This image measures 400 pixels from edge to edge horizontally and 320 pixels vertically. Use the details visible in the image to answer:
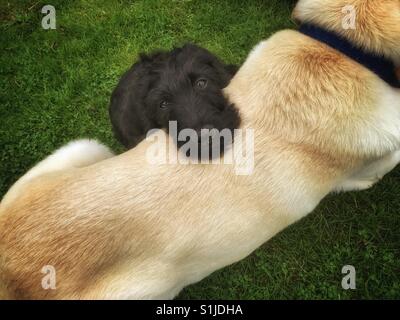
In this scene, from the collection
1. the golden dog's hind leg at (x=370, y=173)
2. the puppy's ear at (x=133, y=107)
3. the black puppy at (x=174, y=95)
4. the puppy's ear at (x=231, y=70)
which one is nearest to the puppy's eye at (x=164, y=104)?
the black puppy at (x=174, y=95)

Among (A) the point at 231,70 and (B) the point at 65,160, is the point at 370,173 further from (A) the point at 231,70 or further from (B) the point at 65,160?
(B) the point at 65,160

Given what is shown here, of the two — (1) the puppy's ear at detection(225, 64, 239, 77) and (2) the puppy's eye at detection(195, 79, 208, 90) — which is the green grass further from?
(2) the puppy's eye at detection(195, 79, 208, 90)

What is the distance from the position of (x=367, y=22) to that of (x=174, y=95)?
130 centimetres

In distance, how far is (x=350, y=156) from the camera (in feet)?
8.77

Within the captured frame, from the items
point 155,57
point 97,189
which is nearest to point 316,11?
point 155,57

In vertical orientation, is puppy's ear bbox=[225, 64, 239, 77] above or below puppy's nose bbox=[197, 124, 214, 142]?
above

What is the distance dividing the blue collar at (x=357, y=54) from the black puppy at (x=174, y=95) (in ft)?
2.25

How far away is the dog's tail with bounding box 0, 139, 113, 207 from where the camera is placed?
116 inches

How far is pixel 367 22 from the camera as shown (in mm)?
2393

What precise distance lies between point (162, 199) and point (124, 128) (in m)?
1.21

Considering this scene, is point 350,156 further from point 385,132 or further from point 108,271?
point 108,271

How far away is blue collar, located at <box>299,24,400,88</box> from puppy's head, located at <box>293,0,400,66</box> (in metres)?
0.03

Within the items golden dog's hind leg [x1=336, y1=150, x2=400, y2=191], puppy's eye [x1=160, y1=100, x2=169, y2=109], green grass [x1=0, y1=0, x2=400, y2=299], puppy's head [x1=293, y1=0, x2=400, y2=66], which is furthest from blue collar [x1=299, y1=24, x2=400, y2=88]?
green grass [x1=0, y1=0, x2=400, y2=299]

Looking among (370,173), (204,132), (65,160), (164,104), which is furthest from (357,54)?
(65,160)
